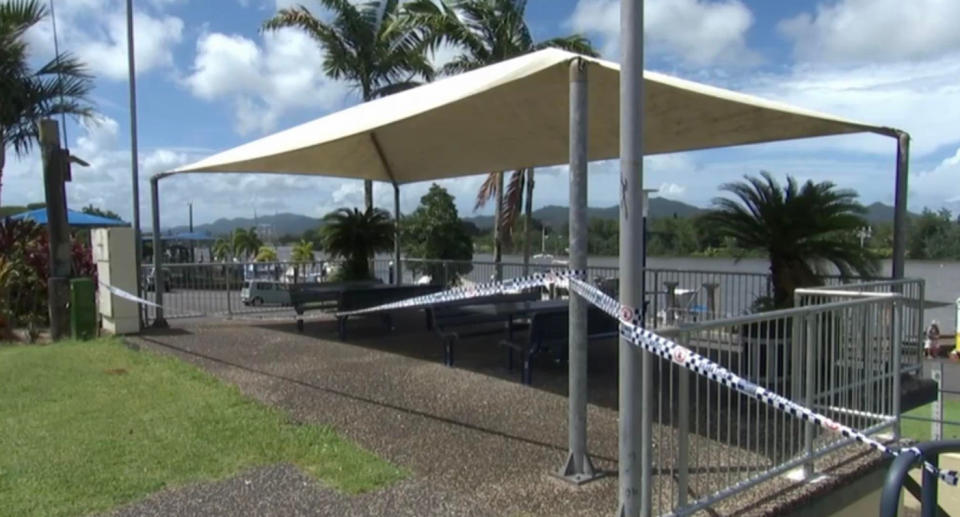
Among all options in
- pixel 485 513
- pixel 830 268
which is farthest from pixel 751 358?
pixel 830 268

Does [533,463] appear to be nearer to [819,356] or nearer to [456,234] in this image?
[819,356]

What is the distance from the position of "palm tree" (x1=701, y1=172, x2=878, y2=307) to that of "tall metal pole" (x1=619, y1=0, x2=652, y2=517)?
5249 millimetres

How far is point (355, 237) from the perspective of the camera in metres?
15.2

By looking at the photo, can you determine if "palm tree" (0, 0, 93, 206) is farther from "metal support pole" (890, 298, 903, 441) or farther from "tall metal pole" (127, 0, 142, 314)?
"metal support pole" (890, 298, 903, 441)

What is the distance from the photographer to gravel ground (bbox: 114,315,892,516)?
4.23 m

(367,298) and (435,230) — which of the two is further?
(435,230)

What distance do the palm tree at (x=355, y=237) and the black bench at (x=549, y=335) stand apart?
8029 millimetres

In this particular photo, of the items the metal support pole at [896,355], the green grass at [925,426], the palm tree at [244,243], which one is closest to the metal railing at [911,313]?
the metal support pole at [896,355]

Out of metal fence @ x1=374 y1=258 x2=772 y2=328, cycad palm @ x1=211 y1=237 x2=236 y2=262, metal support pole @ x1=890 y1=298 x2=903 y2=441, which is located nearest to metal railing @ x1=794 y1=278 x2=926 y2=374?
metal support pole @ x1=890 y1=298 x2=903 y2=441

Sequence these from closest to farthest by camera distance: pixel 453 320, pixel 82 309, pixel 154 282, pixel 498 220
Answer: pixel 453 320 → pixel 82 309 → pixel 154 282 → pixel 498 220

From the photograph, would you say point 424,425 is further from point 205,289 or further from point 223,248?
point 223,248

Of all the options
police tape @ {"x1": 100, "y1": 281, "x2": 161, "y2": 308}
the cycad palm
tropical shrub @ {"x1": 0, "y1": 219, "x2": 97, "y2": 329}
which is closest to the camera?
police tape @ {"x1": 100, "y1": 281, "x2": 161, "y2": 308}

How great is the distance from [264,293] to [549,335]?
1092 cm

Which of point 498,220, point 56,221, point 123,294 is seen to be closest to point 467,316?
point 123,294
